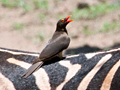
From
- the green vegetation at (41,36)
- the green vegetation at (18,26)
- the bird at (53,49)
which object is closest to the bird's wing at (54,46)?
the bird at (53,49)

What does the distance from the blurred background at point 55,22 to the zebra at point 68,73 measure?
2787mm

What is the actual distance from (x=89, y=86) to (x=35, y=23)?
14.4ft

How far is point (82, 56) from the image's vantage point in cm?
235

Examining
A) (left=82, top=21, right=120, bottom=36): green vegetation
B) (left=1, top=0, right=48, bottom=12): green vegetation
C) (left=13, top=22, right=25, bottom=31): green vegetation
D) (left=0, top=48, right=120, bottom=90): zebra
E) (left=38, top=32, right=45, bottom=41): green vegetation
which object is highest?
(left=0, top=48, right=120, bottom=90): zebra

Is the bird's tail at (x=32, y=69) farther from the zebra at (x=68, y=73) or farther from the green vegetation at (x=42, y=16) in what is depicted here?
the green vegetation at (x=42, y=16)

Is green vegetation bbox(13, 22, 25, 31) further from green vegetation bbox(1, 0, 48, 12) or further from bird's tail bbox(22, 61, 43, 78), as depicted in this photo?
bird's tail bbox(22, 61, 43, 78)

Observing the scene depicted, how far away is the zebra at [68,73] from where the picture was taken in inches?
78.4

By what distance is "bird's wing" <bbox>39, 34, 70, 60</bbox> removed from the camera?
7.83 feet

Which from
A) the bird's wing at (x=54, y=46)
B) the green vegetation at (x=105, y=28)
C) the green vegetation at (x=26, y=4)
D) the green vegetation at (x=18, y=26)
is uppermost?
the bird's wing at (x=54, y=46)

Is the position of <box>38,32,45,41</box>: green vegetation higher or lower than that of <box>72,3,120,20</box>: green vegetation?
lower

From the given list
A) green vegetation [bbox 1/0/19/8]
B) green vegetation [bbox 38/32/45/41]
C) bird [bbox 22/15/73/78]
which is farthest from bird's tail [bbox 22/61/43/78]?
green vegetation [bbox 1/0/19/8]

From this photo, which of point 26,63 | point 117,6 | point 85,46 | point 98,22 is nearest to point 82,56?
point 26,63

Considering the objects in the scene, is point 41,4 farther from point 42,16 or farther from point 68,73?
point 68,73

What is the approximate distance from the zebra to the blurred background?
2787 millimetres
